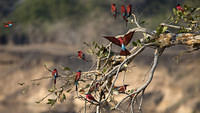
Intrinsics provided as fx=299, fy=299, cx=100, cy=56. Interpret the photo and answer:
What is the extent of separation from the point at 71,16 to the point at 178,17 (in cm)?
1617

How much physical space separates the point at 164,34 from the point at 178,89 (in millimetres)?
11630

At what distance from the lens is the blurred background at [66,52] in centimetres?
1353

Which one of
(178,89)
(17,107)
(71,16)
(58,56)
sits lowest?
(17,107)

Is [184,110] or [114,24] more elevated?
[114,24]

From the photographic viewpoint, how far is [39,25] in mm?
18703

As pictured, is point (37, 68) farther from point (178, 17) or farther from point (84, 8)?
point (178, 17)

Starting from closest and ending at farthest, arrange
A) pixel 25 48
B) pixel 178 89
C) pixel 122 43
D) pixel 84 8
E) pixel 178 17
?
pixel 122 43, pixel 178 17, pixel 178 89, pixel 25 48, pixel 84 8

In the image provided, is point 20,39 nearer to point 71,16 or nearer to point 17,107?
point 71,16

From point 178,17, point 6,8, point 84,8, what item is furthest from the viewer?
point 6,8

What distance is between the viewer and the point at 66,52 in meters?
16.7

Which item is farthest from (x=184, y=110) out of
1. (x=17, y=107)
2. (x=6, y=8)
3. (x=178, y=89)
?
(x=6, y=8)

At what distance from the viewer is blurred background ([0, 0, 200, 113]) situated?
13534mm

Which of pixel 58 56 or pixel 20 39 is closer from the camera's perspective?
pixel 58 56

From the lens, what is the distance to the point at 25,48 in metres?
17.8
